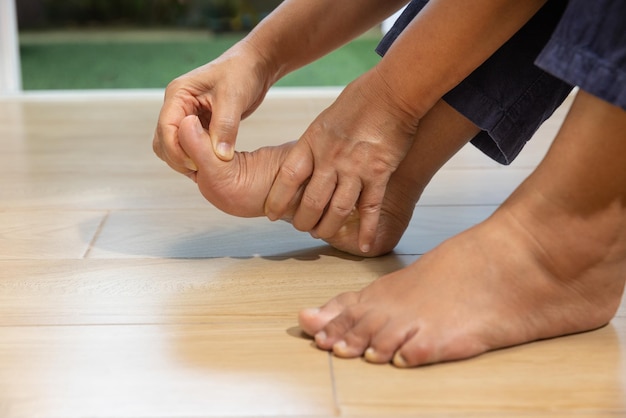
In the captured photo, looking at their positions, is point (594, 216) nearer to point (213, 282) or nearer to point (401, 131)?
point (401, 131)

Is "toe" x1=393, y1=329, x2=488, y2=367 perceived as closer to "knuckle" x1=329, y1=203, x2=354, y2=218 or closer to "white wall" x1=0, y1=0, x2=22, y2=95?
"knuckle" x1=329, y1=203, x2=354, y2=218

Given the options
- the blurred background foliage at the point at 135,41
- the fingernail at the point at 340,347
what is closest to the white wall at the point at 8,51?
the blurred background foliage at the point at 135,41

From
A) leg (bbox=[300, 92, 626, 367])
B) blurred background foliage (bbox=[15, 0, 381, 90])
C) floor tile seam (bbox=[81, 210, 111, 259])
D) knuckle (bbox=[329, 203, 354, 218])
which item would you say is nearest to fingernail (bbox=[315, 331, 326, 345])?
leg (bbox=[300, 92, 626, 367])

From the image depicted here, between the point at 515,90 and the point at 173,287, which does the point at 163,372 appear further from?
the point at 515,90

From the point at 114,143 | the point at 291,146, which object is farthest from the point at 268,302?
the point at 114,143

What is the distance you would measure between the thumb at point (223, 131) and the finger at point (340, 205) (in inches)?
5.0

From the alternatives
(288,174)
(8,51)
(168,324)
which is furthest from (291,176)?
(8,51)

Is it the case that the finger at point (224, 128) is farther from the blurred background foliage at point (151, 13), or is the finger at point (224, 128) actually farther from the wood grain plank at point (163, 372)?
the blurred background foliage at point (151, 13)

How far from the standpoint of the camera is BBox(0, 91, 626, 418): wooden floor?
27.4 inches

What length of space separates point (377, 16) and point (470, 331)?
1.63ft

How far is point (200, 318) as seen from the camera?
853mm

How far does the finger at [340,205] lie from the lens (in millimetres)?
952

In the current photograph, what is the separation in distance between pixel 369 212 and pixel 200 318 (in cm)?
24

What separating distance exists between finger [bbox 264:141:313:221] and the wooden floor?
8cm
